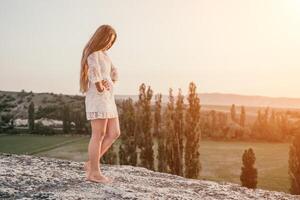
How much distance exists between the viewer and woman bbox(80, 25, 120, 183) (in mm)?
8875

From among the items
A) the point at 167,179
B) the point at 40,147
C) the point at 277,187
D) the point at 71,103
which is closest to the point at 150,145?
the point at 277,187

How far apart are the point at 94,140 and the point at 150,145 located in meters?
23.7

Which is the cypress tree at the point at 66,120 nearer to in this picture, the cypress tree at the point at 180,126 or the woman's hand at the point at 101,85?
the cypress tree at the point at 180,126

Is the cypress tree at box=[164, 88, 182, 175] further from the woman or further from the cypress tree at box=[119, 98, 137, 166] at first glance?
the woman

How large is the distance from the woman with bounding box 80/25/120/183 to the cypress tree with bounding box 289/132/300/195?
18.7 metres

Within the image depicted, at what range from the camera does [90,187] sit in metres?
8.98

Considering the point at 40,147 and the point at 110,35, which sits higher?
the point at 110,35

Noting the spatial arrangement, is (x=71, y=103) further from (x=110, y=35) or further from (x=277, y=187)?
(x=110, y=35)

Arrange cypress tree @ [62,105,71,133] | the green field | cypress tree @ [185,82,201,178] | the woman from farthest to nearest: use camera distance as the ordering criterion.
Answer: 1. cypress tree @ [62,105,71,133]
2. the green field
3. cypress tree @ [185,82,201,178]
4. the woman

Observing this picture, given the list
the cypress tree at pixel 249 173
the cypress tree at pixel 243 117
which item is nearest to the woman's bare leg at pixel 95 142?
the cypress tree at pixel 249 173

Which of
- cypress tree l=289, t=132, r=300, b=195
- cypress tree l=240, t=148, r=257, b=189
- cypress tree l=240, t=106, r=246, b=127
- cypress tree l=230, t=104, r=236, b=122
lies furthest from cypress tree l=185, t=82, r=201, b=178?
cypress tree l=230, t=104, r=236, b=122

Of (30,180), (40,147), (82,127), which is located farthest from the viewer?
(82,127)

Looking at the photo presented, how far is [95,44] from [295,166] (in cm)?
1985

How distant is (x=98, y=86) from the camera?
8727 millimetres
